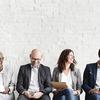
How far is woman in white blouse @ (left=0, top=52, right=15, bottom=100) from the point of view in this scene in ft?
18.9

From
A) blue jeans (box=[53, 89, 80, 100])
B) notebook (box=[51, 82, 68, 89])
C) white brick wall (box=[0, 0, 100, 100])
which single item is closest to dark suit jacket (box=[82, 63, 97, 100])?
blue jeans (box=[53, 89, 80, 100])

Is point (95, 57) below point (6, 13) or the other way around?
below

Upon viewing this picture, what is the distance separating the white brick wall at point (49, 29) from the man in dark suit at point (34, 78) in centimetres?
59

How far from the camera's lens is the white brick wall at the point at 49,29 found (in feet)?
21.4

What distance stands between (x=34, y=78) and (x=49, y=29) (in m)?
0.98

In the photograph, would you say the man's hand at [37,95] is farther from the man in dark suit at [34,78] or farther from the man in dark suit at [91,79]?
the man in dark suit at [91,79]

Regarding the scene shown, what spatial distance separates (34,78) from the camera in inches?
234

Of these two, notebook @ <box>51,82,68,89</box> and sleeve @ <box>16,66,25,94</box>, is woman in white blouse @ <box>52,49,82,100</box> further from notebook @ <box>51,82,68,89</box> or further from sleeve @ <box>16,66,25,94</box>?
sleeve @ <box>16,66,25,94</box>

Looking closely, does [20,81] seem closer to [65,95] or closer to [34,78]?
[34,78]

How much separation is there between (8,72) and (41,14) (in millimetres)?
1154

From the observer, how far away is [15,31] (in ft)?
→ 21.4

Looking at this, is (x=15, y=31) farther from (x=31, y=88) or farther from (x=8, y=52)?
(x=31, y=88)

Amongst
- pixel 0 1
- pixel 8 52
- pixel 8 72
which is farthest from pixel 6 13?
pixel 8 72

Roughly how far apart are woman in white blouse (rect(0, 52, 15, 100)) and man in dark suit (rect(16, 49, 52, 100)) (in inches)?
4.4
